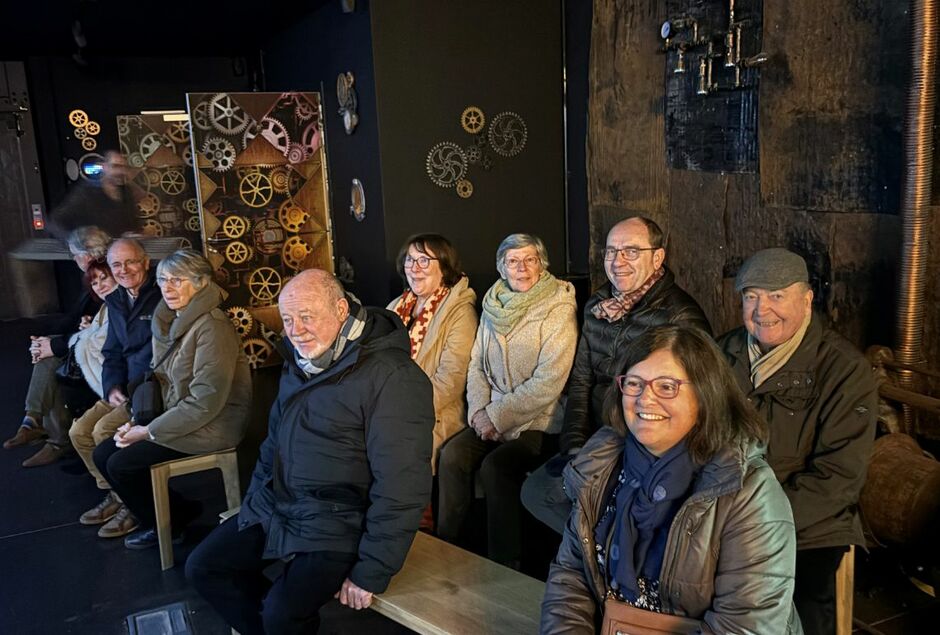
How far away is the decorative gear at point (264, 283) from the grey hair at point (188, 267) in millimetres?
2421

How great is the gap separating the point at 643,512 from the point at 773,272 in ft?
3.09

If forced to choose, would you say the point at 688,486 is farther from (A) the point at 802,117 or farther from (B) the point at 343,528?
(A) the point at 802,117

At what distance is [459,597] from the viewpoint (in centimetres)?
230

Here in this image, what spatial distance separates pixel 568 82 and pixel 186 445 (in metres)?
3.24

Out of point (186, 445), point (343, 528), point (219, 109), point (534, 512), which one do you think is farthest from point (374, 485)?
point (219, 109)

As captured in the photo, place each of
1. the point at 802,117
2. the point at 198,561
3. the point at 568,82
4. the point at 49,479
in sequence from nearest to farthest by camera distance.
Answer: the point at 198,561
the point at 802,117
the point at 49,479
the point at 568,82

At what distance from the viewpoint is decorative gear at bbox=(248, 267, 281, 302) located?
5934 millimetres

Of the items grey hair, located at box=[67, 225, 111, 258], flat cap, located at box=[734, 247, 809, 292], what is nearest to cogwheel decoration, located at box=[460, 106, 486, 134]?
grey hair, located at box=[67, 225, 111, 258]

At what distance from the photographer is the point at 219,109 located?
18.5 ft

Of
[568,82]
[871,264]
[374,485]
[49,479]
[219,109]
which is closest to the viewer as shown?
[374,485]

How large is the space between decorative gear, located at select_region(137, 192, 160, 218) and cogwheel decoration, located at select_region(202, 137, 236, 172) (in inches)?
114

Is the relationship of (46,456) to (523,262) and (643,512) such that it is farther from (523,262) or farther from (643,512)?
(643,512)

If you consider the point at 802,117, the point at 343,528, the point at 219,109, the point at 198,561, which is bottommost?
the point at 198,561

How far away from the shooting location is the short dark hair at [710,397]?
1.64 m
